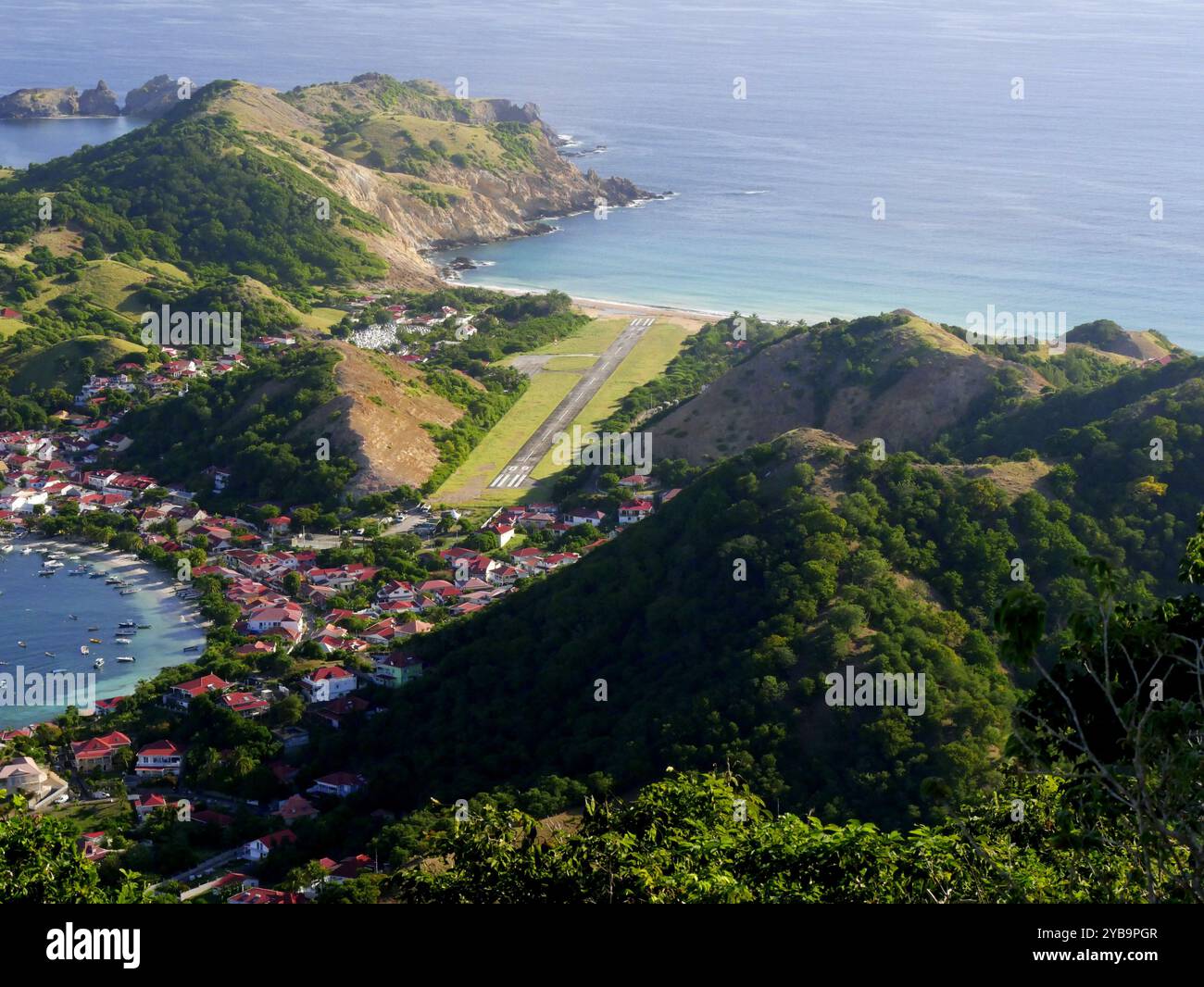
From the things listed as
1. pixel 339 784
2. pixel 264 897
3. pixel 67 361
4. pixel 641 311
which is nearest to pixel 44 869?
pixel 264 897

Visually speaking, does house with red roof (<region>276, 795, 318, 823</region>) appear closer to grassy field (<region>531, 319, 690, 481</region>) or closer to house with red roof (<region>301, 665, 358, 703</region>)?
house with red roof (<region>301, 665, 358, 703</region>)

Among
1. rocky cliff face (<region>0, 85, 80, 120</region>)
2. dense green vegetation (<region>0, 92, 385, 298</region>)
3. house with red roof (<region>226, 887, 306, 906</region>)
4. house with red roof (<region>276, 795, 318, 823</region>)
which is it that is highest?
rocky cliff face (<region>0, 85, 80, 120</region>)

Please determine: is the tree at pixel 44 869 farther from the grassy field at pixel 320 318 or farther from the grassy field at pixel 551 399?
the grassy field at pixel 320 318

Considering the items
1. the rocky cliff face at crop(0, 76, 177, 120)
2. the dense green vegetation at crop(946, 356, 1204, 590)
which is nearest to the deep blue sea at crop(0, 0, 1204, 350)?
the rocky cliff face at crop(0, 76, 177, 120)

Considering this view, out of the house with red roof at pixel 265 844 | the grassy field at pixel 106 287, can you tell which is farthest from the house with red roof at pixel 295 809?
the grassy field at pixel 106 287

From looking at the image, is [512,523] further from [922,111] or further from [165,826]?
[922,111]

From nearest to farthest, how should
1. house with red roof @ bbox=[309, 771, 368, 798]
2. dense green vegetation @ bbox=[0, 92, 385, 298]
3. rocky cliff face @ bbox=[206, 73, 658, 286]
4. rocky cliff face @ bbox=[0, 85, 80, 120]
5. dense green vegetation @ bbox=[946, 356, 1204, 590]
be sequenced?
house with red roof @ bbox=[309, 771, 368, 798] → dense green vegetation @ bbox=[946, 356, 1204, 590] → dense green vegetation @ bbox=[0, 92, 385, 298] → rocky cliff face @ bbox=[206, 73, 658, 286] → rocky cliff face @ bbox=[0, 85, 80, 120]

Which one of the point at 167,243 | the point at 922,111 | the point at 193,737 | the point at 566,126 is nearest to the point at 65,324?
the point at 167,243
